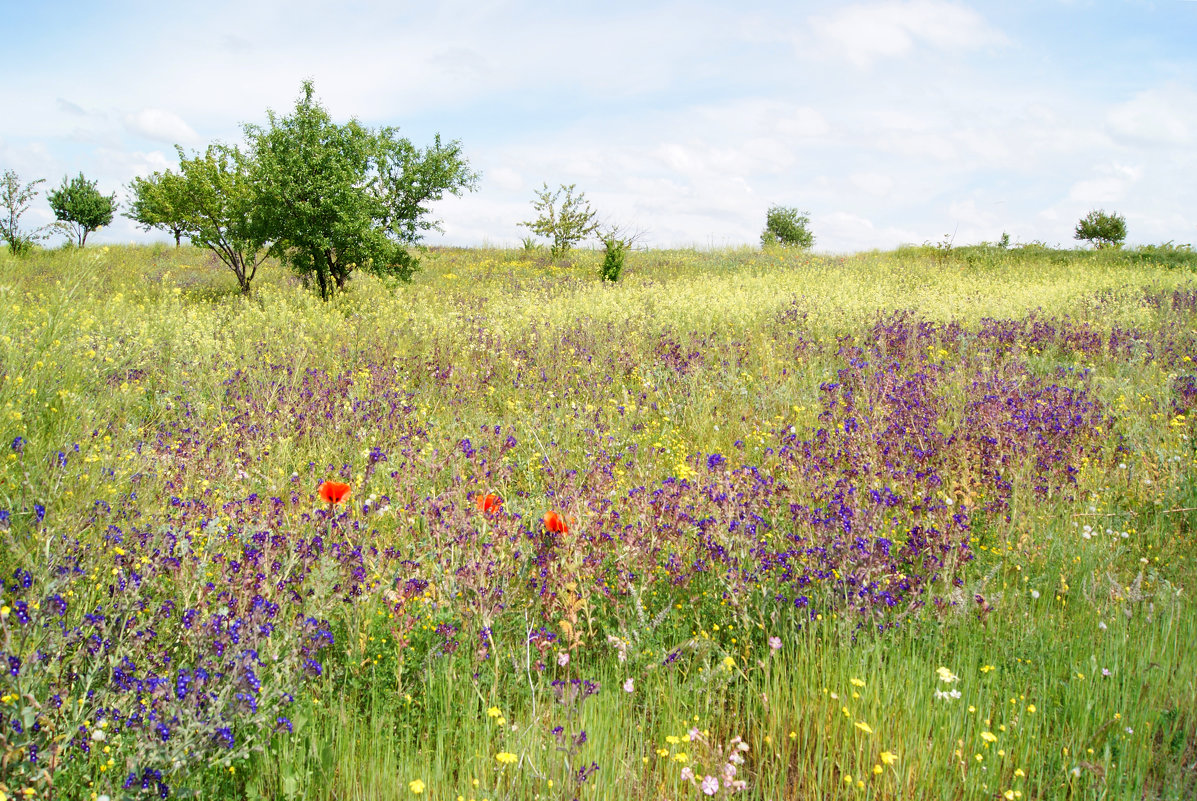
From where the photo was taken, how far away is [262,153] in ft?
48.5

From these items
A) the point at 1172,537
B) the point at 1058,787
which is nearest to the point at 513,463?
the point at 1058,787

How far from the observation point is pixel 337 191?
1495 cm

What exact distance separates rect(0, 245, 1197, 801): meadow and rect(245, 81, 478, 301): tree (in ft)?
29.8

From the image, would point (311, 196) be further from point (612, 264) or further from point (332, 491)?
point (332, 491)

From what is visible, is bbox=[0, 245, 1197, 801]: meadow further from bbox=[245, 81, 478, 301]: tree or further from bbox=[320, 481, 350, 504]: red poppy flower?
bbox=[245, 81, 478, 301]: tree

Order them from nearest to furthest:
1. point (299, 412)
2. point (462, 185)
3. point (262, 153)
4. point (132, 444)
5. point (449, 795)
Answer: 1. point (449, 795)
2. point (132, 444)
3. point (299, 412)
4. point (262, 153)
5. point (462, 185)

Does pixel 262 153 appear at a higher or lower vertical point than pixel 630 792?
higher

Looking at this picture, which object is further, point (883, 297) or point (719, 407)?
point (883, 297)

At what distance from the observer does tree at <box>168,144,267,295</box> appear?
16031 mm

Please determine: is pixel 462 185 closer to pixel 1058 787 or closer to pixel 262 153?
pixel 262 153

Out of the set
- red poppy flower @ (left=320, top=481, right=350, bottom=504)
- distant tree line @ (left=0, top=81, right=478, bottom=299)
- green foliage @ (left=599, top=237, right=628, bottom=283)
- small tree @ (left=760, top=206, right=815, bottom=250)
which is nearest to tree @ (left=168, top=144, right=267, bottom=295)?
distant tree line @ (left=0, top=81, right=478, bottom=299)

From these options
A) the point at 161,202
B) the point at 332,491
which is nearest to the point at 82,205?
the point at 161,202

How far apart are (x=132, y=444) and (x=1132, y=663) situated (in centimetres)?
615

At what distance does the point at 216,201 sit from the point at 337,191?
388 centimetres
